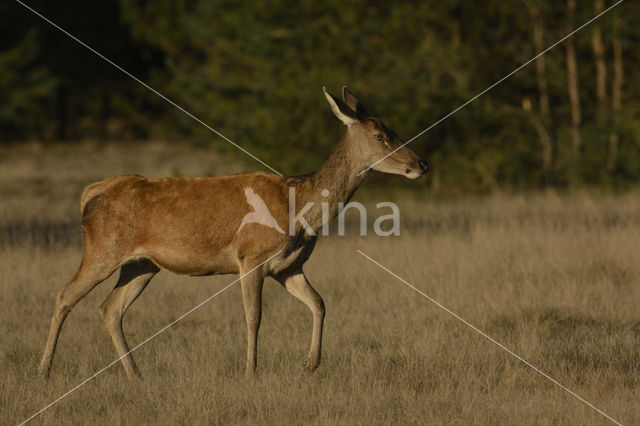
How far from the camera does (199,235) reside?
6824mm

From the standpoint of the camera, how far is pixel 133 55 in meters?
44.4

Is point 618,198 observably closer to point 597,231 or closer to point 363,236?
point 597,231

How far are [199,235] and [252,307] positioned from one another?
68 centimetres

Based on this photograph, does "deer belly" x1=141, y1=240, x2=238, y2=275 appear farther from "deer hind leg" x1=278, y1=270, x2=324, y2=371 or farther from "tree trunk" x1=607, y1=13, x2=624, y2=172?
"tree trunk" x1=607, y1=13, x2=624, y2=172

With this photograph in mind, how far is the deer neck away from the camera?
23.2ft

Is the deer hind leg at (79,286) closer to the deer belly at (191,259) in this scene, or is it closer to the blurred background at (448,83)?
the deer belly at (191,259)

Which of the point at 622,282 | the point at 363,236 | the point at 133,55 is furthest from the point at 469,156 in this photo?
the point at 133,55

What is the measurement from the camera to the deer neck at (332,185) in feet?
23.2

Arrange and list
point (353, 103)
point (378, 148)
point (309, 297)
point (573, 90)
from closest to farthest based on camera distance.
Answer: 1. point (309, 297)
2. point (378, 148)
3. point (353, 103)
4. point (573, 90)

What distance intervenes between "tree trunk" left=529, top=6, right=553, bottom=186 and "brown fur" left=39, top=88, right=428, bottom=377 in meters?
11.9

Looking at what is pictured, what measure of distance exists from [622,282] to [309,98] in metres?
9.08

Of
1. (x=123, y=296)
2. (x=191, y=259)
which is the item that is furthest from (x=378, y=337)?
(x=123, y=296)

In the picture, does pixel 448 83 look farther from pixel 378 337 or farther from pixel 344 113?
pixel 344 113

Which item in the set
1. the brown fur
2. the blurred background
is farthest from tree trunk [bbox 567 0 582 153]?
the brown fur
